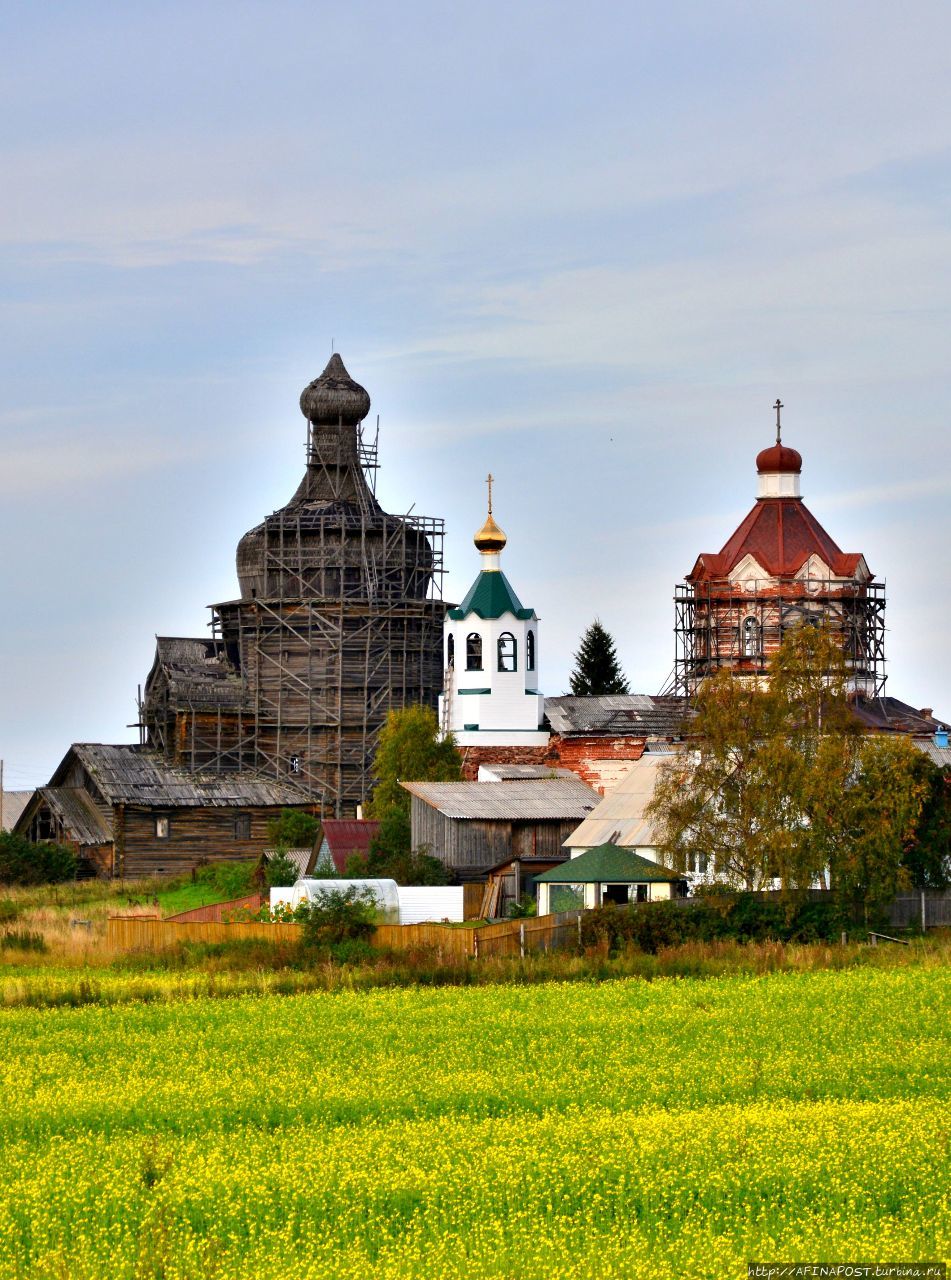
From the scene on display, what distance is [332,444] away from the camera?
275ft

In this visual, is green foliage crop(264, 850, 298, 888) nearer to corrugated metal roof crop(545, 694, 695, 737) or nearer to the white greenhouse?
the white greenhouse

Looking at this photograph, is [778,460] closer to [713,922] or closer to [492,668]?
[492,668]

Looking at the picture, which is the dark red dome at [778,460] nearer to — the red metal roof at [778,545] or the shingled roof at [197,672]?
the red metal roof at [778,545]

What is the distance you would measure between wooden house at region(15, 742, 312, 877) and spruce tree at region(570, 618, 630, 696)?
71.8 ft

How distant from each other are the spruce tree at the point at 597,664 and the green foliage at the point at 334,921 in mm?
49568

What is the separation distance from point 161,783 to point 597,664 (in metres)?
27.5

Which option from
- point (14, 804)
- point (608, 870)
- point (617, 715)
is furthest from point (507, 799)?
point (14, 804)

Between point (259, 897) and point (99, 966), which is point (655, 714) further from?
point (99, 966)

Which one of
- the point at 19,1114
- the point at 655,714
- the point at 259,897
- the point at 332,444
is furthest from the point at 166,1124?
the point at 332,444

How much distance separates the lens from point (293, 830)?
70.4 m

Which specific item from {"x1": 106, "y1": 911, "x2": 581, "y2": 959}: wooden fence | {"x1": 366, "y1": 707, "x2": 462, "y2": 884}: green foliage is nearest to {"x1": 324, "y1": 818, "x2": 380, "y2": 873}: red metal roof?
{"x1": 366, "y1": 707, "x2": 462, "y2": 884}: green foliage

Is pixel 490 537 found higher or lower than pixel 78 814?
higher

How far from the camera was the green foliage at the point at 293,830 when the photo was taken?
70.1 meters

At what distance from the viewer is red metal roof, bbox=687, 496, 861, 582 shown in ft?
242
